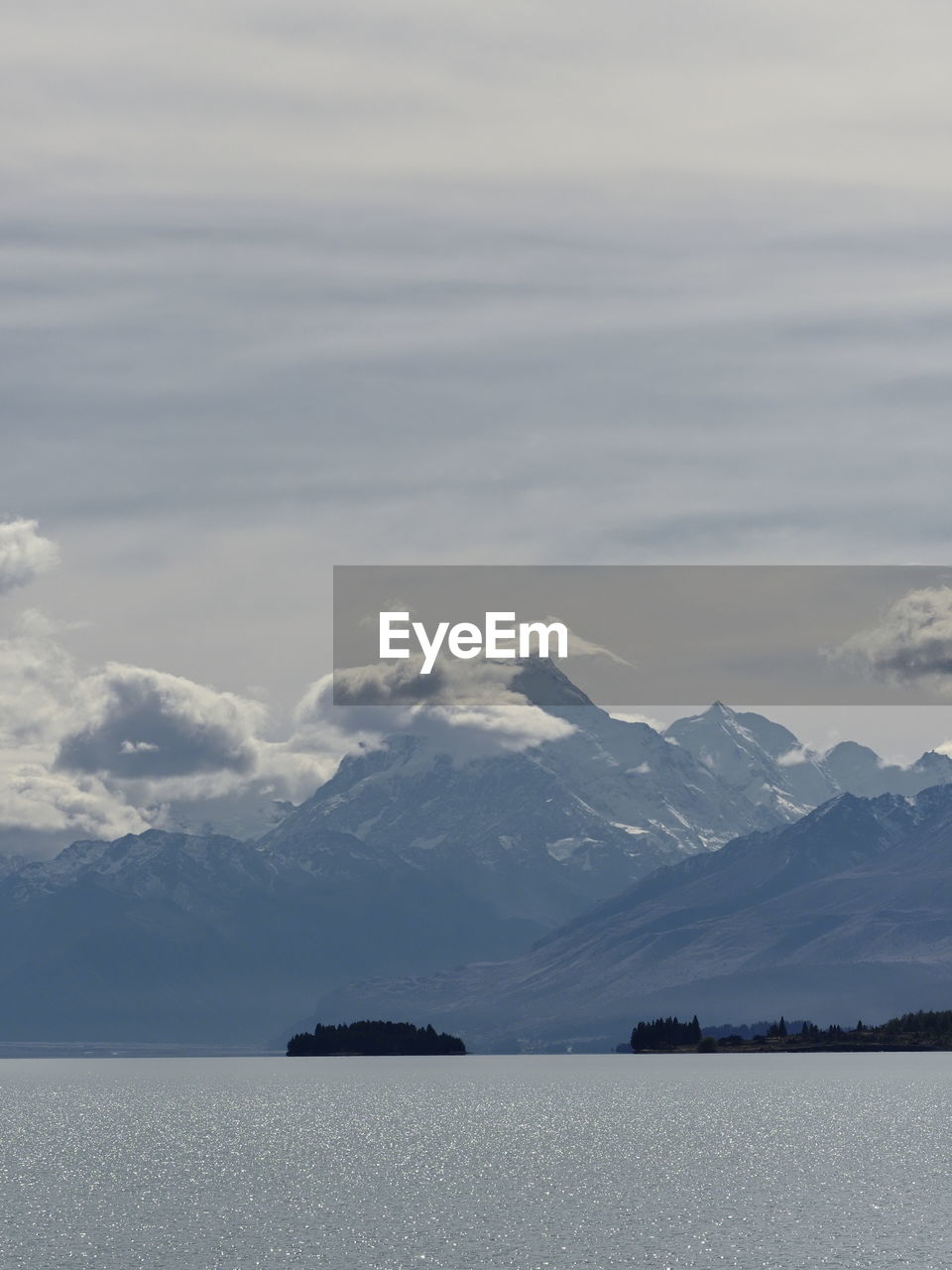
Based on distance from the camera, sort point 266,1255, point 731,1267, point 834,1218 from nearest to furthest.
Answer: point 731,1267, point 266,1255, point 834,1218

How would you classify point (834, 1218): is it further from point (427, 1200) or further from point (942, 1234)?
point (427, 1200)

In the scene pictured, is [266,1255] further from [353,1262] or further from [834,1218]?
[834,1218]

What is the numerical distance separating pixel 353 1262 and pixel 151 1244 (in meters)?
18.4

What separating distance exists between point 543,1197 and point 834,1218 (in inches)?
1155

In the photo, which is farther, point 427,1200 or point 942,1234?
point 427,1200

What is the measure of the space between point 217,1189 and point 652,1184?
141 ft

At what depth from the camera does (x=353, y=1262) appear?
479 feet

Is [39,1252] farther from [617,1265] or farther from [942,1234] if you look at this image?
[942,1234]

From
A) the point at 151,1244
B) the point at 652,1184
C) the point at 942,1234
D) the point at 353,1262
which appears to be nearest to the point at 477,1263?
the point at 353,1262

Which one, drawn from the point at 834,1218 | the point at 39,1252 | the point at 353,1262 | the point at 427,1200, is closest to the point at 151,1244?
the point at 39,1252

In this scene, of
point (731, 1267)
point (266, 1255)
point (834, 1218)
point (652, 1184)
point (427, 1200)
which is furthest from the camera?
point (652, 1184)

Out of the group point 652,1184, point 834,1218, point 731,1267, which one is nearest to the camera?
point 731,1267

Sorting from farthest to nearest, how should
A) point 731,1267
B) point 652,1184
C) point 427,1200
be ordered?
point 652,1184, point 427,1200, point 731,1267

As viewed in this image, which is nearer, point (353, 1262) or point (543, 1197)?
point (353, 1262)
